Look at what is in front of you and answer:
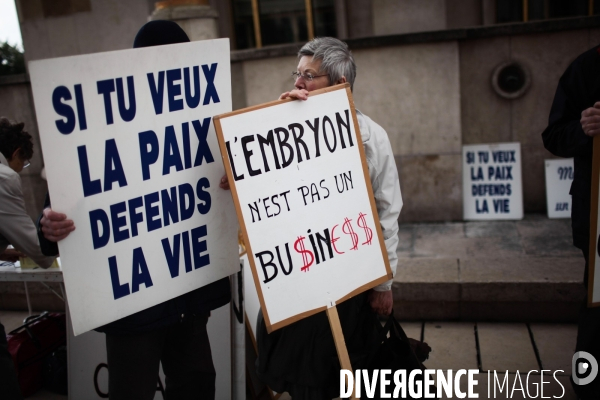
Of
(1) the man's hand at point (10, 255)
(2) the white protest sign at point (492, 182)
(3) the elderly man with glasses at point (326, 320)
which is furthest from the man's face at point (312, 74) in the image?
(2) the white protest sign at point (492, 182)

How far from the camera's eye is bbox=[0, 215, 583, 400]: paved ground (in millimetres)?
3250

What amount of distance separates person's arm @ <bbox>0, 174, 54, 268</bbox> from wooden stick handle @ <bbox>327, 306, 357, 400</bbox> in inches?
57.2

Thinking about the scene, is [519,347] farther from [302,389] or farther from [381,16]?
[381,16]

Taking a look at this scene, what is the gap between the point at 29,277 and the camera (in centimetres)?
326

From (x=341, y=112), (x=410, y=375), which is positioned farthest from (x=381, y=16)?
(x=410, y=375)

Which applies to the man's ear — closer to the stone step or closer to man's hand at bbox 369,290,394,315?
man's hand at bbox 369,290,394,315

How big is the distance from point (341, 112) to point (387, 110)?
335 centimetres

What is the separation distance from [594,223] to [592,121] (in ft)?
1.45

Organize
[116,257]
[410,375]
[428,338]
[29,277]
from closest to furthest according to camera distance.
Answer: [116,257] → [410,375] → [29,277] → [428,338]

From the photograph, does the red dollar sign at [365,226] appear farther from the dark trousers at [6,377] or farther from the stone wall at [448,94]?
the stone wall at [448,94]

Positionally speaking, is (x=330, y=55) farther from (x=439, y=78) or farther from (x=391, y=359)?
(x=439, y=78)

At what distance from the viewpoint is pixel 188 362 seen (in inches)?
93.7

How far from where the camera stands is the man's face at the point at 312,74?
2.31 m

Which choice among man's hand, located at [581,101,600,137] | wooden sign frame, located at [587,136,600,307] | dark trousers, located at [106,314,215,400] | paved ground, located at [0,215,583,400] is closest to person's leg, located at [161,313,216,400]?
dark trousers, located at [106,314,215,400]
